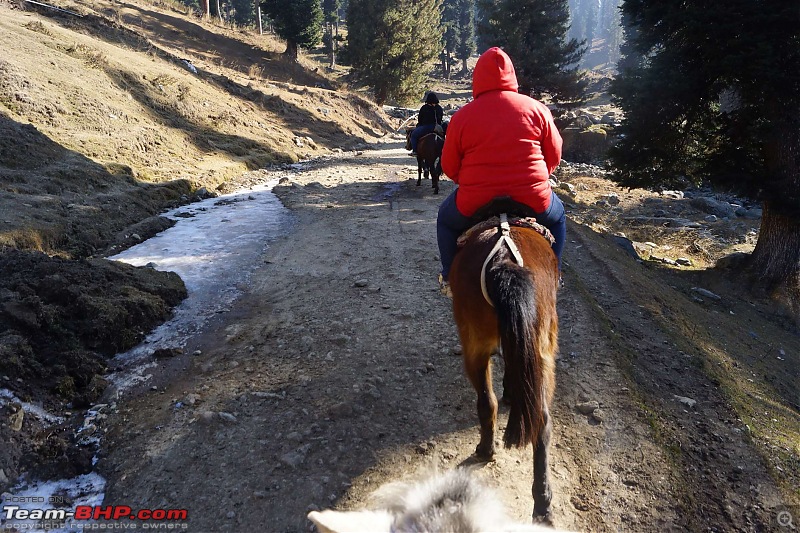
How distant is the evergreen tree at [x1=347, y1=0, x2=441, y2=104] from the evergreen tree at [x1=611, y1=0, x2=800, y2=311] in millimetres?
24119

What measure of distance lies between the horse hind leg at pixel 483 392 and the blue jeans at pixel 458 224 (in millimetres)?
840

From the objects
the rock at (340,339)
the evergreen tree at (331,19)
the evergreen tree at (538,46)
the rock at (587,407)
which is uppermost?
the evergreen tree at (331,19)

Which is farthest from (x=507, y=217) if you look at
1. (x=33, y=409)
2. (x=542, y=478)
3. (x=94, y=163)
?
(x=94, y=163)

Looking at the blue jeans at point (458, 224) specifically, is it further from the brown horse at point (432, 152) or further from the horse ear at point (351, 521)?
the brown horse at point (432, 152)

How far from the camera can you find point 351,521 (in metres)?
1.38

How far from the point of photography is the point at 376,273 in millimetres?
7098

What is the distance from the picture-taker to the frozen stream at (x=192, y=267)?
3123 mm

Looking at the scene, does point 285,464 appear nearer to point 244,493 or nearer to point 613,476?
point 244,493

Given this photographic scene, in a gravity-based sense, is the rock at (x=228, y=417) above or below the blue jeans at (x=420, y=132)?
below

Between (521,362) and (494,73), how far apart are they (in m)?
2.33

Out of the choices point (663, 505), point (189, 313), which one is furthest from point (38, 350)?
point (663, 505)

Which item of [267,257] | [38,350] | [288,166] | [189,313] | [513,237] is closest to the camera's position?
[513,237]

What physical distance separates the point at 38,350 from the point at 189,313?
5.68ft

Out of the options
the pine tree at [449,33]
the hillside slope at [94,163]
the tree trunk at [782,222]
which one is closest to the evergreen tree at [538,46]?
the hillside slope at [94,163]
